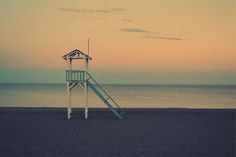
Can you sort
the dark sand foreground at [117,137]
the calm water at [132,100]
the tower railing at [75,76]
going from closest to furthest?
the dark sand foreground at [117,137]
the tower railing at [75,76]
the calm water at [132,100]

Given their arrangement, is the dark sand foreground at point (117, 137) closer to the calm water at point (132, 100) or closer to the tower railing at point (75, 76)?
the tower railing at point (75, 76)

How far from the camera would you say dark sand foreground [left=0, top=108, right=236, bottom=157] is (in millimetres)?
14734

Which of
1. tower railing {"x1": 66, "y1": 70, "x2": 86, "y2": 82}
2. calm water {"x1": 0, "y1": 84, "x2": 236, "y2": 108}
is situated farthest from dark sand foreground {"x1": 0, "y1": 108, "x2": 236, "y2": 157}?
calm water {"x1": 0, "y1": 84, "x2": 236, "y2": 108}

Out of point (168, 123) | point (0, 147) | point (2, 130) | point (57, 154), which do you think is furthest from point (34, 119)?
point (57, 154)

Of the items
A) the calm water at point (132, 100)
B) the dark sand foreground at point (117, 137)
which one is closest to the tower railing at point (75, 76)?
the dark sand foreground at point (117, 137)

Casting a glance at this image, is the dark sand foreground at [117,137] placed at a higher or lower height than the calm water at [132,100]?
lower

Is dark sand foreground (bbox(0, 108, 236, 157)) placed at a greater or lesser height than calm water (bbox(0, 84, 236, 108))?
lesser

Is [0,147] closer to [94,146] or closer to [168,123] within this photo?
[94,146]

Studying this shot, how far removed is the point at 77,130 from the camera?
67.8 feet

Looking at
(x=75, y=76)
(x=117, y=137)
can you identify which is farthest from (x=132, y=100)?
(x=117, y=137)

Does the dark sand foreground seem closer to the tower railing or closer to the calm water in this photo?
the tower railing

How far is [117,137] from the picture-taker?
59.8 ft

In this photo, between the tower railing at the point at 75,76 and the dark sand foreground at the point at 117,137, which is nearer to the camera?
the dark sand foreground at the point at 117,137

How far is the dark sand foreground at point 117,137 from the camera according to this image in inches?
580
